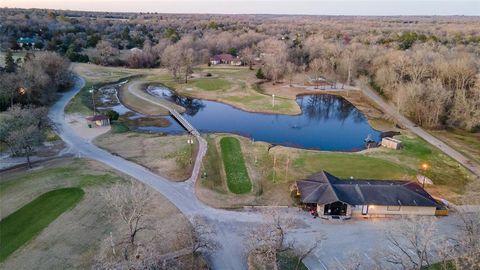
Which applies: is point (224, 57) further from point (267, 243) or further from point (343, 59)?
point (267, 243)

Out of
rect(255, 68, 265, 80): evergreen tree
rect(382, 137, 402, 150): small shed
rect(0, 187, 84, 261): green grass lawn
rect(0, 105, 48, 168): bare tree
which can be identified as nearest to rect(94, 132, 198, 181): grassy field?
rect(0, 105, 48, 168): bare tree

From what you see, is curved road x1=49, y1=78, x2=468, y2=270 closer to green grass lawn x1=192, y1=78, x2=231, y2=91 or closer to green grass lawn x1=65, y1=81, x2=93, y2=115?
green grass lawn x1=65, y1=81, x2=93, y2=115

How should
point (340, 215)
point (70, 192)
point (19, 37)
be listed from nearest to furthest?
1. point (340, 215)
2. point (70, 192)
3. point (19, 37)

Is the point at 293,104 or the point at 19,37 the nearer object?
the point at 293,104

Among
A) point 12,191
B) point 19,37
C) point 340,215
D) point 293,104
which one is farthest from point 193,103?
point 19,37

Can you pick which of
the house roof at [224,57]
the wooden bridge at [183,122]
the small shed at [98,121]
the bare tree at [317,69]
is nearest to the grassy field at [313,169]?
the wooden bridge at [183,122]

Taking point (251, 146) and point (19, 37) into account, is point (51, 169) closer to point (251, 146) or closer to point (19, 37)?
point (251, 146)

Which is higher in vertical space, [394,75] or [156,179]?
[394,75]

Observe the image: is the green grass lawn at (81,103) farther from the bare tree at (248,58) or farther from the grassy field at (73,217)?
the bare tree at (248,58)

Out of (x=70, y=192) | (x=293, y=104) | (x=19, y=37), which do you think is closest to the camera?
(x=70, y=192)
